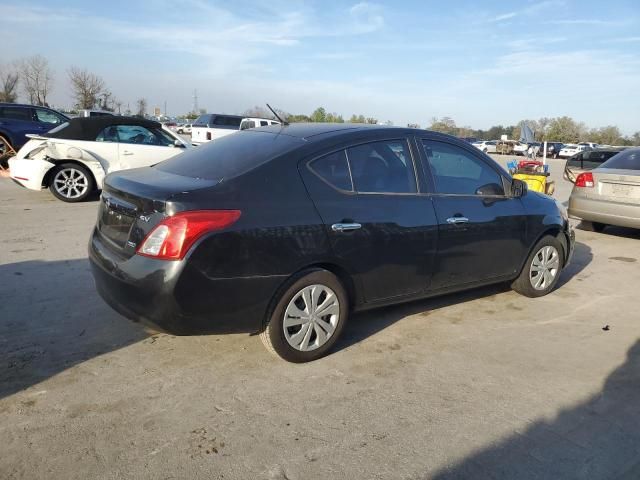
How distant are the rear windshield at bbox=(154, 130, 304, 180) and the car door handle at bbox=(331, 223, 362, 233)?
627mm

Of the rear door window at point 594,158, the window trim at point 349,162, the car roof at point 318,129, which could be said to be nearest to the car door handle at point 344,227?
the window trim at point 349,162

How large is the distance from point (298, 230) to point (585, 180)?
6871 mm

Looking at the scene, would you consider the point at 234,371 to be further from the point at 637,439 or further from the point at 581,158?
the point at 581,158

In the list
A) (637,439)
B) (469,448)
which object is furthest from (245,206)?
(637,439)

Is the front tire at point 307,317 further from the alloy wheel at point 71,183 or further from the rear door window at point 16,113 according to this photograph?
the rear door window at point 16,113

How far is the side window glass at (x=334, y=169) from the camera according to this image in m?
3.60

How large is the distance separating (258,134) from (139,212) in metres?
1.40

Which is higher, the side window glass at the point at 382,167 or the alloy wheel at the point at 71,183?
the side window glass at the point at 382,167

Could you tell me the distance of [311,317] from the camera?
11.5ft

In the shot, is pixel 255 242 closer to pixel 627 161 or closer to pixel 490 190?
pixel 490 190

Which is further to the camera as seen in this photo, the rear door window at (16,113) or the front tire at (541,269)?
the rear door window at (16,113)

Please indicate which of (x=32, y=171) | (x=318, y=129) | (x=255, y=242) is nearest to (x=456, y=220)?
(x=318, y=129)

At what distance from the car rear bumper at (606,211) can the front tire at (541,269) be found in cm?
320

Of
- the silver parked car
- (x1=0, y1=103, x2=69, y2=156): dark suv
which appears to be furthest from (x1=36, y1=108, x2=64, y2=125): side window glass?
the silver parked car
